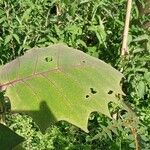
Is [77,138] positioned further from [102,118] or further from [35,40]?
[35,40]

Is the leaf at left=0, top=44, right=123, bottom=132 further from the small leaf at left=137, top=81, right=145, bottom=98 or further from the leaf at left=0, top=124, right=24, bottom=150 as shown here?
the small leaf at left=137, top=81, right=145, bottom=98

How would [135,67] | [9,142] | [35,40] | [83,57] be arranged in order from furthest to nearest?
1. [35,40]
2. [135,67]
3. [83,57]
4. [9,142]

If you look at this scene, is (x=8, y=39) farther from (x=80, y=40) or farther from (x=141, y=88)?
(x=141, y=88)

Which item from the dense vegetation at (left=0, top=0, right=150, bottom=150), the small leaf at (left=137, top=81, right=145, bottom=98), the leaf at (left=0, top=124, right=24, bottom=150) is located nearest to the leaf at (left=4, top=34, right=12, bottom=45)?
the dense vegetation at (left=0, top=0, right=150, bottom=150)

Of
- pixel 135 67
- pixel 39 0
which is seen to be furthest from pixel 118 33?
pixel 39 0

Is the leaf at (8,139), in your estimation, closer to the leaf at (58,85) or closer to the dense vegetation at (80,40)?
the leaf at (58,85)

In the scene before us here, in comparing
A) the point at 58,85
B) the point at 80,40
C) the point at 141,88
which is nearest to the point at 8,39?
the point at 80,40

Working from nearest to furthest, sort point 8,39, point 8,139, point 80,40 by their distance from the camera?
point 8,139
point 8,39
point 80,40
